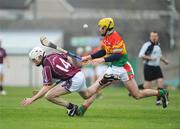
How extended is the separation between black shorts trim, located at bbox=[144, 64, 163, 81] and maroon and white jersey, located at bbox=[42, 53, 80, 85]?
7674 mm

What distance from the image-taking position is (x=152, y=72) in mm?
25938

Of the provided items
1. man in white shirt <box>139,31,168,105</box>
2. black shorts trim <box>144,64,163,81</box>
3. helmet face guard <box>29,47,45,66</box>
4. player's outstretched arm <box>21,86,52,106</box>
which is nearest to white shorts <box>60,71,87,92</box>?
player's outstretched arm <box>21,86,52,106</box>

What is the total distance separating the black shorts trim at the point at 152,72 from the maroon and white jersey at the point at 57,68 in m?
7.67

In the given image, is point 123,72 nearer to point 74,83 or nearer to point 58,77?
point 74,83

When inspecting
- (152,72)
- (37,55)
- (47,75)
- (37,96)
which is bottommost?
(152,72)

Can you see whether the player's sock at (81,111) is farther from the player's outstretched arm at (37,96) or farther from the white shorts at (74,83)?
the player's outstretched arm at (37,96)

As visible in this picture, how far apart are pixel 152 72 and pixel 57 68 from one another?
27.4ft

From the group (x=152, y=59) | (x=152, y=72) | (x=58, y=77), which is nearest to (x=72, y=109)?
(x=58, y=77)

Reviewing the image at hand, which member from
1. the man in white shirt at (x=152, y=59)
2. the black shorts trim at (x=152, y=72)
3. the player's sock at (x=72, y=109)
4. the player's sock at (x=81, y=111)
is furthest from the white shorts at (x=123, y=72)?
the black shorts trim at (x=152, y=72)

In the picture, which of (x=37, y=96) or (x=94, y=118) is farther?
(x=94, y=118)

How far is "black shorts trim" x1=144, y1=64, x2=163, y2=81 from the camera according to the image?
84.7ft

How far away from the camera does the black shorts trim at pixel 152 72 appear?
2583 cm

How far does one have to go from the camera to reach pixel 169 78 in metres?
50.4

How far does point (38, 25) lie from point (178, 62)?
15055 millimetres
